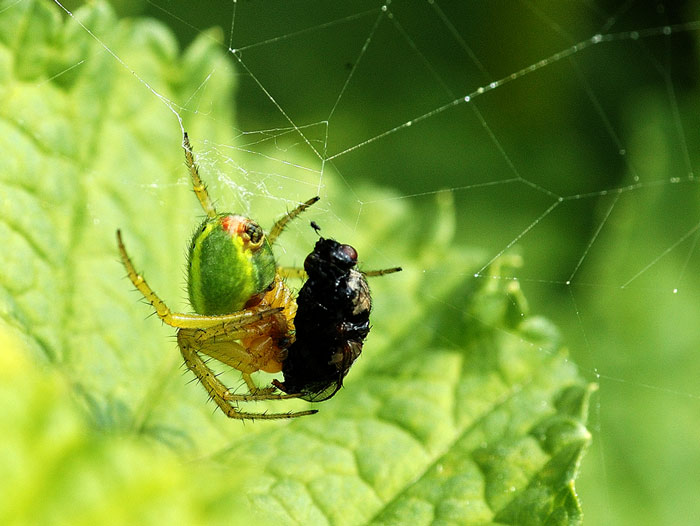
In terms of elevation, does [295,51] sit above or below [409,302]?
above

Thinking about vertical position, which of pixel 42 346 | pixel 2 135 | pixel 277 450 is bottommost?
pixel 277 450

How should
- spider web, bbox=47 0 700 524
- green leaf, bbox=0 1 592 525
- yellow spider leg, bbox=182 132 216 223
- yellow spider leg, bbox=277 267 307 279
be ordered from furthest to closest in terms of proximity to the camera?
1. spider web, bbox=47 0 700 524
2. yellow spider leg, bbox=277 267 307 279
3. yellow spider leg, bbox=182 132 216 223
4. green leaf, bbox=0 1 592 525

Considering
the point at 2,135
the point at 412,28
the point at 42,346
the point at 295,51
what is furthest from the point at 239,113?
the point at 42,346

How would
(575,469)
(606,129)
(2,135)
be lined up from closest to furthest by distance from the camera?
1. (575,469)
2. (2,135)
3. (606,129)

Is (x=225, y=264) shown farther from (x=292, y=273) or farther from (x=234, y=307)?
Answer: (x=292, y=273)

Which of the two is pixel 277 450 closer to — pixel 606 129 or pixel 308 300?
pixel 308 300

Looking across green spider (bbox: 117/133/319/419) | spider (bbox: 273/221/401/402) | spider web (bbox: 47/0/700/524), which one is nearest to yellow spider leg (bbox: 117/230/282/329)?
green spider (bbox: 117/133/319/419)

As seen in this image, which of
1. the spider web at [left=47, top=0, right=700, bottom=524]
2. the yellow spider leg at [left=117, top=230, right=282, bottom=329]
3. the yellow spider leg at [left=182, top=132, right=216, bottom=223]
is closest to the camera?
the yellow spider leg at [left=117, top=230, right=282, bottom=329]

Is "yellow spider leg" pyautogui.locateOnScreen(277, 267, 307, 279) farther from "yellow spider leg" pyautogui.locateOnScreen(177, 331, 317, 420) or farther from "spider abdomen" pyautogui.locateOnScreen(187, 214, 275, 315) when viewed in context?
"yellow spider leg" pyautogui.locateOnScreen(177, 331, 317, 420)
